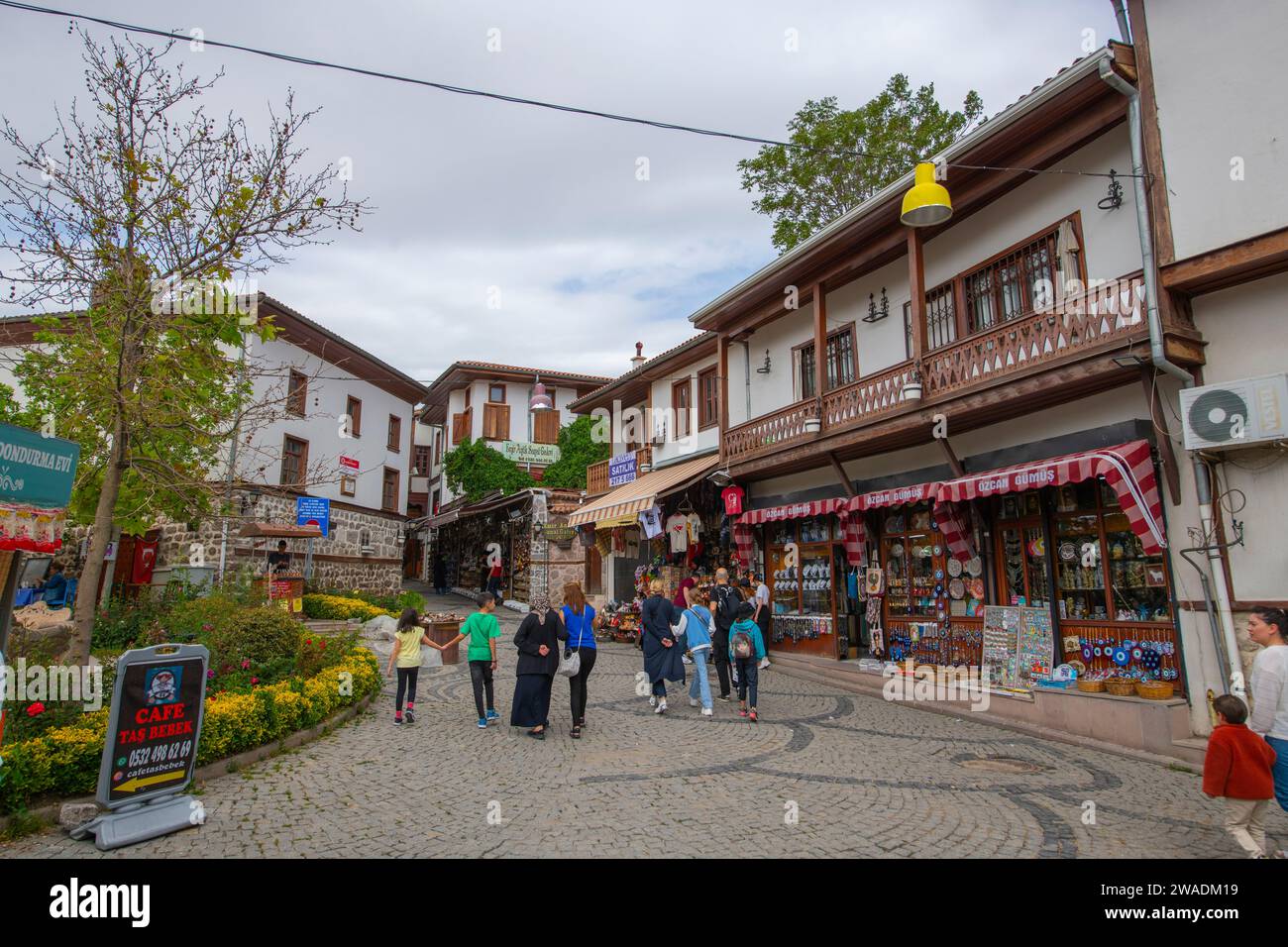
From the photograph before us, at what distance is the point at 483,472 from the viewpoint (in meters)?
27.5

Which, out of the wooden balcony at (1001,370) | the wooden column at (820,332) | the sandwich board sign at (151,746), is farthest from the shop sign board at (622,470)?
the sandwich board sign at (151,746)

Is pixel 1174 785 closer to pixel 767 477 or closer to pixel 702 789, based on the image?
pixel 702 789

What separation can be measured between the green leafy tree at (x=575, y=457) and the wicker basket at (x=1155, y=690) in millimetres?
20258

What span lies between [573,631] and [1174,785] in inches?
242

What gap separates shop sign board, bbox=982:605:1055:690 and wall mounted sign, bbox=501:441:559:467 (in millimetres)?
18911

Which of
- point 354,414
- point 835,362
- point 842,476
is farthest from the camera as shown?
point 354,414

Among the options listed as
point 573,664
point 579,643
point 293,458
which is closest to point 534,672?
point 573,664

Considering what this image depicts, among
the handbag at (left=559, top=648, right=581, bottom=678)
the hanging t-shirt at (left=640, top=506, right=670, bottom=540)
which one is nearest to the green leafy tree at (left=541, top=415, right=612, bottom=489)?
the hanging t-shirt at (left=640, top=506, right=670, bottom=540)

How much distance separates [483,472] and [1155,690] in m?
23.1

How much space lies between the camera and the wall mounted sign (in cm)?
2706

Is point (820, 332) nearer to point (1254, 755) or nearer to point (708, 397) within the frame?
point (708, 397)

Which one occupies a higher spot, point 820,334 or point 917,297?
point 820,334

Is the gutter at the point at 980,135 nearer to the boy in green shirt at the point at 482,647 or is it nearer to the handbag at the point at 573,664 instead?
the handbag at the point at 573,664

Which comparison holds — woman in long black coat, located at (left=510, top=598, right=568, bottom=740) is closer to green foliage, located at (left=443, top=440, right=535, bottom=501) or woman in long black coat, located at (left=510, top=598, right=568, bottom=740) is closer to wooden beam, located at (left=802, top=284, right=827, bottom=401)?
wooden beam, located at (left=802, top=284, right=827, bottom=401)
